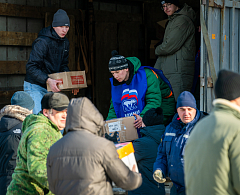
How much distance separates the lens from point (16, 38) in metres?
7.65

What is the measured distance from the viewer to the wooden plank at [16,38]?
295 inches

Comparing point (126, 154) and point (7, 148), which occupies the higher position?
point (126, 154)

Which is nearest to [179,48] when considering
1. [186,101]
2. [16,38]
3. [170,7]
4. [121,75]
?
A: [170,7]

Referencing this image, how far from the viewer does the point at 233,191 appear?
77.2 inches

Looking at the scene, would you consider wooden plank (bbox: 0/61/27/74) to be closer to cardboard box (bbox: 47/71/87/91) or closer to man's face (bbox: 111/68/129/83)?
cardboard box (bbox: 47/71/87/91)

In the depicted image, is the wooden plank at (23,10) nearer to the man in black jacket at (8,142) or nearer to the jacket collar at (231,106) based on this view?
the man in black jacket at (8,142)

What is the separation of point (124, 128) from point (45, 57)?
2.20 m

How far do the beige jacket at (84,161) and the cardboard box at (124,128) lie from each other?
210 centimetres

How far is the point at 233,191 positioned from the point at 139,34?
7.42 metres

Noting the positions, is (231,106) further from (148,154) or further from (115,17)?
(115,17)

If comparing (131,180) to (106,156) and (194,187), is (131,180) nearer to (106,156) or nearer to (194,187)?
(106,156)

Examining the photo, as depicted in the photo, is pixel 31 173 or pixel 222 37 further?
pixel 222 37

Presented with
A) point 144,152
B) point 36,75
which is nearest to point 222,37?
point 144,152

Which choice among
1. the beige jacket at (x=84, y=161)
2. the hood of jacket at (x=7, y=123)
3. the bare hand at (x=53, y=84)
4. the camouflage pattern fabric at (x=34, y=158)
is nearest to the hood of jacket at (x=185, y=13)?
the bare hand at (x=53, y=84)
